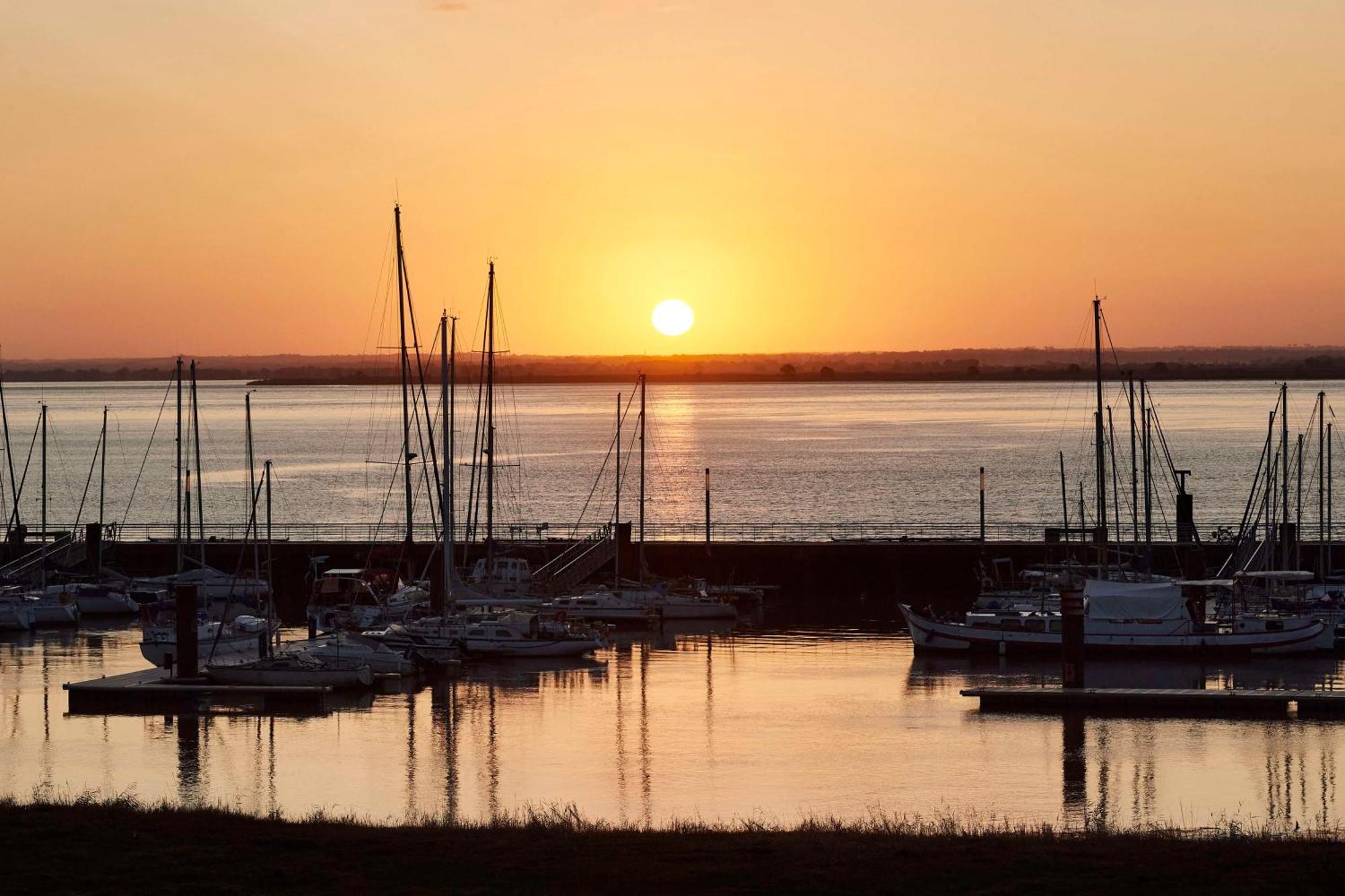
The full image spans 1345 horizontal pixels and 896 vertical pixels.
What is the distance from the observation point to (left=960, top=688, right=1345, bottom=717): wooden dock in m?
37.3

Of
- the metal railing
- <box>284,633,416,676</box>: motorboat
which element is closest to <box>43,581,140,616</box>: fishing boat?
<box>284,633,416,676</box>: motorboat

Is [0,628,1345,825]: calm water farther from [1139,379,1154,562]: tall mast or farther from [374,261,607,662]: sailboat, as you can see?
[1139,379,1154,562]: tall mast

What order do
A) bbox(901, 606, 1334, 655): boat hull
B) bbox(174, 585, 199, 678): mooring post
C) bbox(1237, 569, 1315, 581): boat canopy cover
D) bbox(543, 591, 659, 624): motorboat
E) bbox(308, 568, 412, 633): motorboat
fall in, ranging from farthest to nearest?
bbox(543, 591, 659, 624): motorboat < bbox(308, 568, 412, 633): motorboat < bbox(1237, 569, 1315, 581): boat canopy cover < bbox(901, 606, 1334, 655): boat hull < bbox(174, 585, 199, 678): mooring post

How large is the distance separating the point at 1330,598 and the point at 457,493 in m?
54.8

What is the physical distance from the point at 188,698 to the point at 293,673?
2.65m

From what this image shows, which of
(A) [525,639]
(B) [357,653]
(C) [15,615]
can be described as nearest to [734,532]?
(A) [525,639]

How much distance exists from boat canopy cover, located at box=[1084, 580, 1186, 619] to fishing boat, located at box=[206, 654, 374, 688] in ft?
65.4

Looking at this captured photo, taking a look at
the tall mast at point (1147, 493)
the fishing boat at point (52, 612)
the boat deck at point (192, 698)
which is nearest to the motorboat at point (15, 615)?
the fishing boat at point (52, 612)

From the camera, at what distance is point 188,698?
129 ft

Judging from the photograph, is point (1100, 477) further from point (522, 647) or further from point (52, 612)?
point (52, 612)

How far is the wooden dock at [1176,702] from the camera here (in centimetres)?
3734

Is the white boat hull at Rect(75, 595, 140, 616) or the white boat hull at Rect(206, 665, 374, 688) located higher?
the white boat hull at Rect(75, 595, 140, 616)

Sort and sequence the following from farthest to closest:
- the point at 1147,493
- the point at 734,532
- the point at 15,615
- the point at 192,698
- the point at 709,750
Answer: the point at 734,532
the point at 1147,493
the point at 15,615
the point at 192,698
the point at 709,750

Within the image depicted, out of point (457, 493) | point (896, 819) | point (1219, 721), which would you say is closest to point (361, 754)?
point (896, 819)
